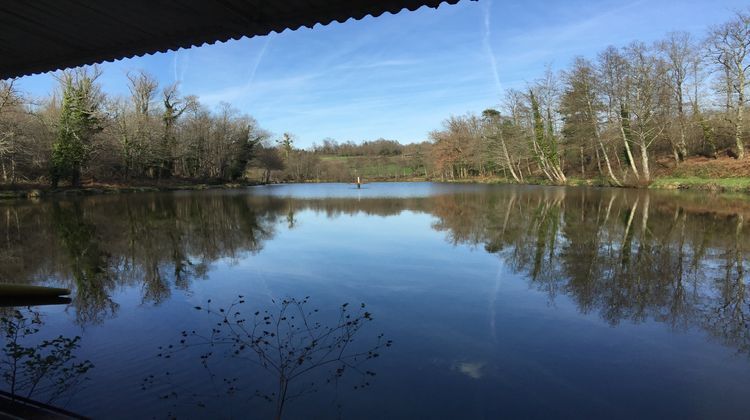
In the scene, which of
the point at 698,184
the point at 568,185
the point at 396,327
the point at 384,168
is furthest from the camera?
the point at 384,168

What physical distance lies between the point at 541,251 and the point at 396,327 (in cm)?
603

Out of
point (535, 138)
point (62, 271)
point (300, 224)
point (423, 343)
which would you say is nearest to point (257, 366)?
point (423, 343)

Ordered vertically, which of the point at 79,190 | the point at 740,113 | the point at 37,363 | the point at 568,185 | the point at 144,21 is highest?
the point at 740,113

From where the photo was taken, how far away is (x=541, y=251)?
10.3m

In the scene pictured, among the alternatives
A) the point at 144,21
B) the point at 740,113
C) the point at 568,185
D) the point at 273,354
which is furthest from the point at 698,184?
the point at 144,21

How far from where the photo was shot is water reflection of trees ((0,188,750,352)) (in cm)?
640

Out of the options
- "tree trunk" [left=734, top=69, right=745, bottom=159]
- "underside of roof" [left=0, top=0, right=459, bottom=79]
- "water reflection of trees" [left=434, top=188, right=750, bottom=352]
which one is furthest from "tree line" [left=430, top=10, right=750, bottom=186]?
"underside of roof" [left=0, top=0, right=459, bottom=79]

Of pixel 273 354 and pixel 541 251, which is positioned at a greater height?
pixel 541 251

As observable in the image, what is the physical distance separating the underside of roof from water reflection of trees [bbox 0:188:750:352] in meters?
3.57

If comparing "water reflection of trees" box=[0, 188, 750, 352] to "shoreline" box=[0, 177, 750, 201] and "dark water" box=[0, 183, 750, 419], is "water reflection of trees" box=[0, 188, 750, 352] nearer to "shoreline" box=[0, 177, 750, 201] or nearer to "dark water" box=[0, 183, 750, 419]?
"dark water" box=[0, 183, 750, 419]

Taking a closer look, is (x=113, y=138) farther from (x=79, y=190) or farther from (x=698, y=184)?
(x=698, y=184)

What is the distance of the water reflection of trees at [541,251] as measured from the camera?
6.40m

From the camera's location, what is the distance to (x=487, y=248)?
11016 mm

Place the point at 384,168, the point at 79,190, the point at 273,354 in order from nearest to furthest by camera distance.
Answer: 1. the point at 273,354
2. the point at 79,190
3. the point at 384,168
